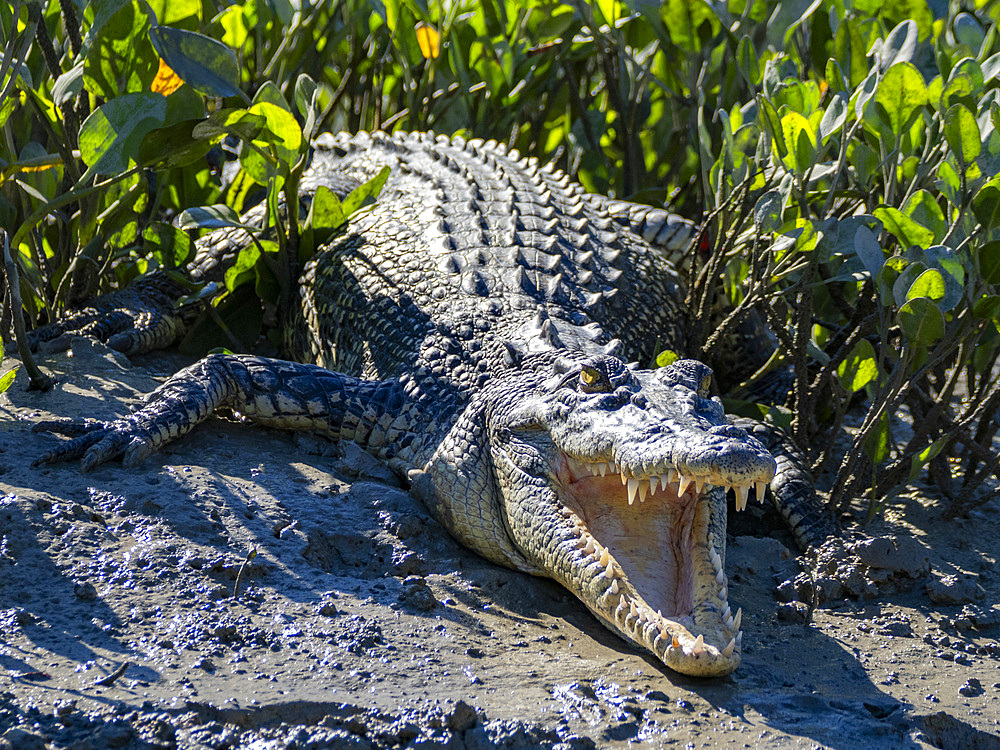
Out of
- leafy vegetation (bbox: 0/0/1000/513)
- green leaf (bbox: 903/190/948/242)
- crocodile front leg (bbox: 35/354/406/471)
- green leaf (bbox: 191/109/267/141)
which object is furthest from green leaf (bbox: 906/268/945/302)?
green leaf (bbox: 191/109/267/141)

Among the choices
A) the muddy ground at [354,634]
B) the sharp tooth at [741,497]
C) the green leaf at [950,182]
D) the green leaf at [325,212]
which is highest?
the green leaf at [950,182]

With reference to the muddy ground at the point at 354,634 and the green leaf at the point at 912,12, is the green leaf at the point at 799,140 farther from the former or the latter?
the green leaf at the point at 912,12

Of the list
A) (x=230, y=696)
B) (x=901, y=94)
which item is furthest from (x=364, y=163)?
(x=230, y=696)

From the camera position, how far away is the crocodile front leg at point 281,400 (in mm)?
3330

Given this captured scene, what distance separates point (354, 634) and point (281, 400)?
1.28 m

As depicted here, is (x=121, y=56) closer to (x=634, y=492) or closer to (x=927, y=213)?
(x=634, y=492)

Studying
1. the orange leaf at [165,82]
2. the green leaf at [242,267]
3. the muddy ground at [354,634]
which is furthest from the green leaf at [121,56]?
the muddy ground at [354,634]

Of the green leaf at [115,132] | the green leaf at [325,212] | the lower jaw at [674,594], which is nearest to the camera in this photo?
the lower jaw at [674,594]

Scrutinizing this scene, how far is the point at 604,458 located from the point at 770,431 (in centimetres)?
141

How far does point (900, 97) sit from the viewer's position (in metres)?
3.32

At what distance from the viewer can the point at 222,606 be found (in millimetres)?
2498

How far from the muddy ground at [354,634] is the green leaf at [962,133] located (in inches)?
52.8

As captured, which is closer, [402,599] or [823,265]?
[402,599]

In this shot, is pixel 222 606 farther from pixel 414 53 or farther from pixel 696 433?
pixel 414 53
